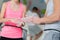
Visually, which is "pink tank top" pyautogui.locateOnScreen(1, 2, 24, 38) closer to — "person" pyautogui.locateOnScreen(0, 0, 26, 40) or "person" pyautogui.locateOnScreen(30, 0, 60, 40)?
"person" pyautogui.locateOnScreen(0, 0, 26, 40)

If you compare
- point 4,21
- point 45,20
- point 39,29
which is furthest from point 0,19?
point 45,20

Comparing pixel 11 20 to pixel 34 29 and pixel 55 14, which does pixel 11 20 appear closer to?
pixel 34 29

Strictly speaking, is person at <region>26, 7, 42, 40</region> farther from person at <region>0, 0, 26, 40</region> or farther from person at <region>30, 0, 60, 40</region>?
person at <region>30, 0, 60, 40</region>

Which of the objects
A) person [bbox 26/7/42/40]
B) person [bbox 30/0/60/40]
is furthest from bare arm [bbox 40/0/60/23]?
person [bbox 26/7/42/40]

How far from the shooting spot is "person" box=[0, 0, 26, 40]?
0.85m

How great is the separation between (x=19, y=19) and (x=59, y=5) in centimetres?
36

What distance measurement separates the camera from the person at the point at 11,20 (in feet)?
2.79

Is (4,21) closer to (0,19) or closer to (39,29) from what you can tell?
(0,19)

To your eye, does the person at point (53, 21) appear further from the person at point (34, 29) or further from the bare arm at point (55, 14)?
the person at point (34, 29)

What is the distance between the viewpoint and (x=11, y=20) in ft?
2.80

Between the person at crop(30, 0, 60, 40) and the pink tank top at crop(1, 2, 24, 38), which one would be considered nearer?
the person at crop(30, 0, 60, 40)

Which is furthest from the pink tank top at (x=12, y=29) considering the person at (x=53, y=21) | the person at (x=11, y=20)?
the person at (x=53, y=21)

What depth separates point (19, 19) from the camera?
84cm

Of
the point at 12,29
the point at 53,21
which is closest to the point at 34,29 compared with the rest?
the point at 12,29
